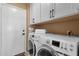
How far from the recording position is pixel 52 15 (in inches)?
43.6

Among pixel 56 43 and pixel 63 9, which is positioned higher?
pixel 63 9

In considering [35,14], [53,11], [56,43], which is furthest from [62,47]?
[35,14]

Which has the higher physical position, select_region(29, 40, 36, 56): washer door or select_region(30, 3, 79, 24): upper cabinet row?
select_region(30, 3, 79, 24): upper cabinet row

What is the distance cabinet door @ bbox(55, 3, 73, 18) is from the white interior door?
775 millimetres

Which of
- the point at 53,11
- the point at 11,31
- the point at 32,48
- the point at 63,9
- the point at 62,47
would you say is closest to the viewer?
the point at 62,47

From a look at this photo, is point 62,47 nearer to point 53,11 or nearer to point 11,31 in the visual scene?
point 53,11

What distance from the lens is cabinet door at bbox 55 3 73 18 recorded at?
808 millimetres

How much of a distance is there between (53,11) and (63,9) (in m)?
0.21

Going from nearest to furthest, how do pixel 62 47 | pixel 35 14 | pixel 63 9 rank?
pixel 62 47, pixel 63 9, pixel 35 14

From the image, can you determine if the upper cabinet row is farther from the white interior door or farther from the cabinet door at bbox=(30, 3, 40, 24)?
the white interior door

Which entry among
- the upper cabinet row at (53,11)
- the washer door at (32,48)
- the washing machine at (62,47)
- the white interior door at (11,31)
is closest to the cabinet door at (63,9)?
the upper cabinet row at (53,11)

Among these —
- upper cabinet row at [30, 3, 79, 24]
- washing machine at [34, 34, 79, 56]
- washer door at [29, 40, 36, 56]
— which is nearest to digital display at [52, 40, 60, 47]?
washing machine at [34, 34, 79, 56]

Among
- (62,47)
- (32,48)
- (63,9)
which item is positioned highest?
(63,9)

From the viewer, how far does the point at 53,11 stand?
1.09 meters
